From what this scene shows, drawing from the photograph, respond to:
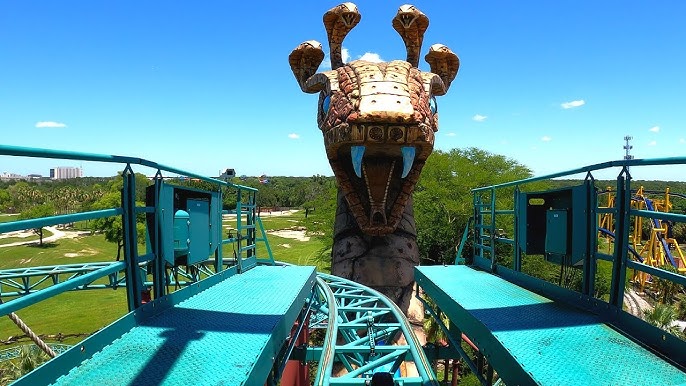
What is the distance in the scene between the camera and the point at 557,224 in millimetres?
3521

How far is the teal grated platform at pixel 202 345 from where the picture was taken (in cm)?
204

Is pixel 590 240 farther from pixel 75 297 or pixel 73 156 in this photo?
pixel 75 297

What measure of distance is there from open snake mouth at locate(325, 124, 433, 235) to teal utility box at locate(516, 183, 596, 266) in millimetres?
1262

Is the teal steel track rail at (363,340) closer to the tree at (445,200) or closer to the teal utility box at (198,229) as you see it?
the teal utility box at (198,229)

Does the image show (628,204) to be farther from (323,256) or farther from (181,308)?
(323,256)

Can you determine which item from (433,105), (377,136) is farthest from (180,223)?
(433,105)

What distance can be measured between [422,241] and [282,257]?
20.1m

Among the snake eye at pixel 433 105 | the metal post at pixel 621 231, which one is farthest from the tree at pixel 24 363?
the metal post at pixel 621 231

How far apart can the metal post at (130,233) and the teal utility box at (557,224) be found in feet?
9.64

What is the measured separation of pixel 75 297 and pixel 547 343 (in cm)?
3430

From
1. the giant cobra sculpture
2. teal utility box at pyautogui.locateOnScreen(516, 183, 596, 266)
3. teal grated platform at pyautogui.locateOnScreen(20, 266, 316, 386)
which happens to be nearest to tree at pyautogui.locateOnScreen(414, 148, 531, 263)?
the giant cobra sculpture

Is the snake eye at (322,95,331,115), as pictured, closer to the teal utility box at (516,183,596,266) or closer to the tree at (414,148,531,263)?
the teal utility box at (516,183,596,266)

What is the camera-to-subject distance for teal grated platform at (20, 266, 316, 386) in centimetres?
204

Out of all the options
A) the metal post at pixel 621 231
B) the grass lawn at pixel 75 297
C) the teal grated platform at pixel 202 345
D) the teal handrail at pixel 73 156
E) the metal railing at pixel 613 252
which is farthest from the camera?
the grass lawn at pixel 75 297
